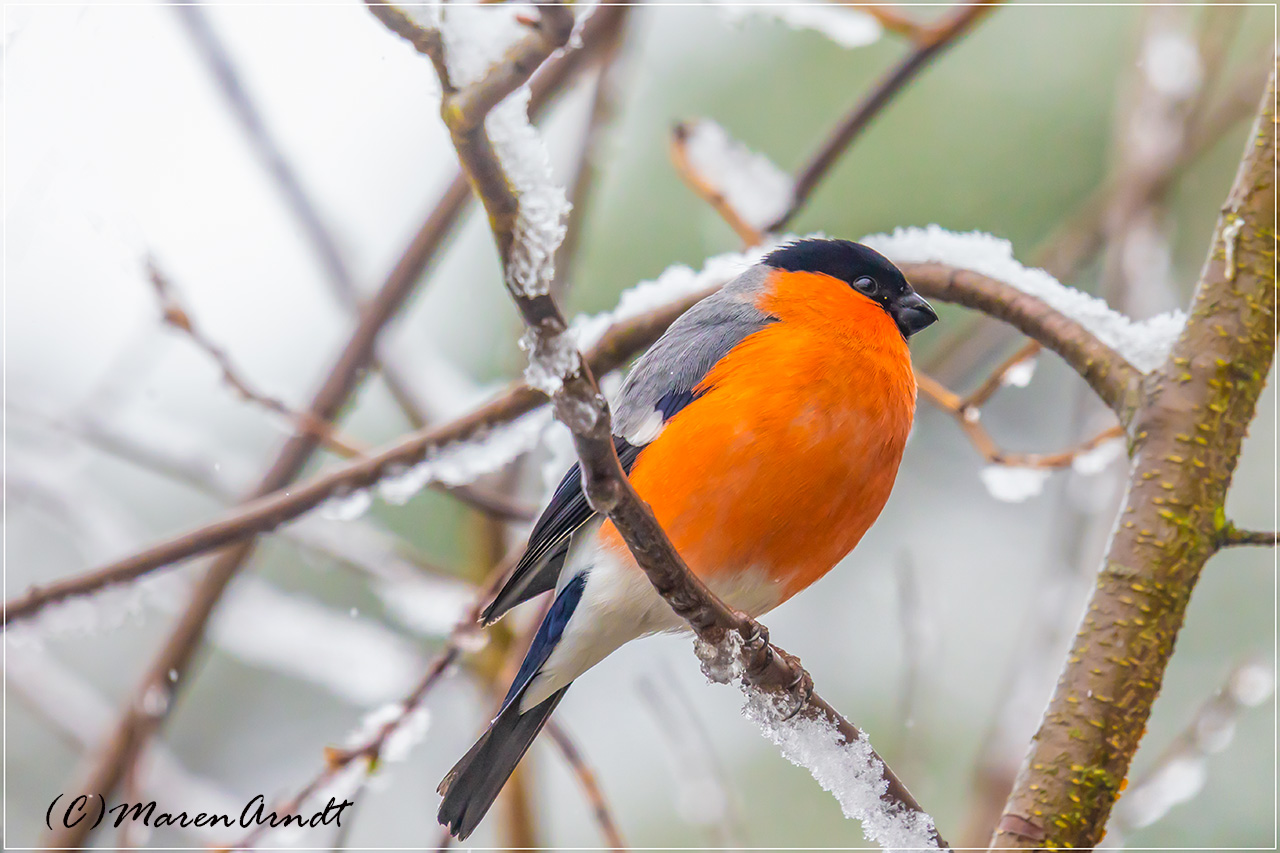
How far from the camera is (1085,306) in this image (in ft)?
6.99

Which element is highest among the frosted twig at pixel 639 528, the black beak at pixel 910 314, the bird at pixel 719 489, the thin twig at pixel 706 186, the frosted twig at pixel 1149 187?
the frosted twig at pixel 1149 187

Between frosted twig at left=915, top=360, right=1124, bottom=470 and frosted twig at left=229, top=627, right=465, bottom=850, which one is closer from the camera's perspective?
frosted twig at left=229, top=627, right=465, bottom=850

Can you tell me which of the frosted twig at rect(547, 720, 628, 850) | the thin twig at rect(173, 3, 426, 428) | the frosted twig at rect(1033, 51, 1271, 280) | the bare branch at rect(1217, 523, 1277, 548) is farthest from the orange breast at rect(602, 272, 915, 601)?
the frosted twig at rect(1033, 51, 1271, 280)

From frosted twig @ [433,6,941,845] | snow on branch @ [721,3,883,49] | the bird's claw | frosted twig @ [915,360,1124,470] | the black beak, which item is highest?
snow on branch @ [721,3,883,49]

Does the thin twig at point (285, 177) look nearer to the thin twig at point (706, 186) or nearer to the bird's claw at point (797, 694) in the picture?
the thin twig at point (706, 186)

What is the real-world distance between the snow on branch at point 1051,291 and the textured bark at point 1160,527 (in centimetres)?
9

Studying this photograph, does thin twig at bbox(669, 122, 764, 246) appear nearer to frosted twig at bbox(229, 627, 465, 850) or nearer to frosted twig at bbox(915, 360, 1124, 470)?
frosted twig at bbox(915, 360, 1124, 470)

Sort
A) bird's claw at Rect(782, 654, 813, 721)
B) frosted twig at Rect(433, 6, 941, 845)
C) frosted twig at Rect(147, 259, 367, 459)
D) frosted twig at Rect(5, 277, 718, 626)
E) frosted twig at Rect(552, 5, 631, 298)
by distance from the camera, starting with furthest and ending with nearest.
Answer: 1. frosted twig at Rect(552, 5, 631, 298)
2. frosted twig at Rect(147, 259, 367, 459)
3. frosted twig at Rect(5, 277, 718, 626)
4. bird's claw at Rect(782, 654, 813, 721)
5. frosted twig at Rect(433, 6, 941, 845)

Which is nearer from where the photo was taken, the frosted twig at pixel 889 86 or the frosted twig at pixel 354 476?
the frosted twig at pixel 354 476

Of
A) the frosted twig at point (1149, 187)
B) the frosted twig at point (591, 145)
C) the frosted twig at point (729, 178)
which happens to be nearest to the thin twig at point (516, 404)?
the frosted twig at point (729, 178)

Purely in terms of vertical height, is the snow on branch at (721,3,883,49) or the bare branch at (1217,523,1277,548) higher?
the snow on branch at (721,3,883,49)

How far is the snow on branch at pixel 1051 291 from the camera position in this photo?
80.6 inches

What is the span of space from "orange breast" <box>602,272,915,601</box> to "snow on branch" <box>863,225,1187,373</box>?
279mm

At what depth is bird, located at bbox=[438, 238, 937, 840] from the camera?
2213 millimetres
